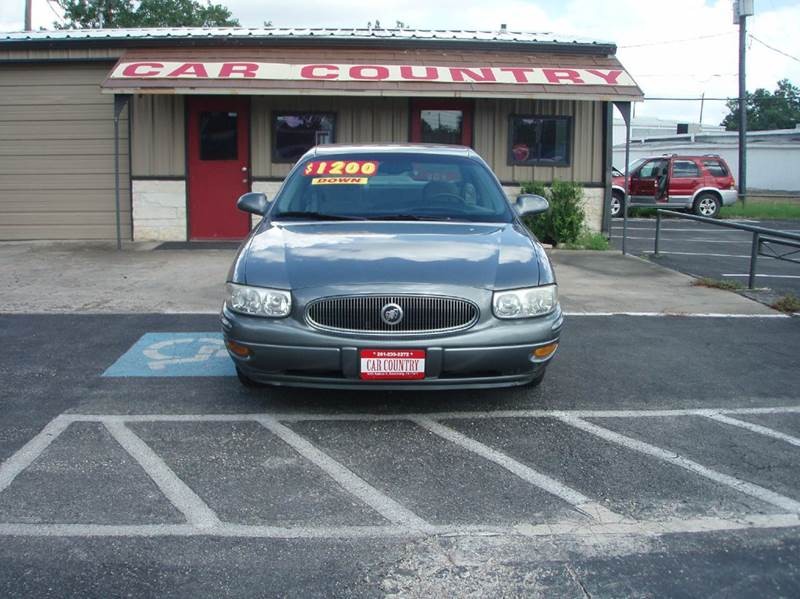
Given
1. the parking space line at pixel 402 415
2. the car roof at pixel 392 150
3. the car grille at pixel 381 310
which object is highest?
the car roof at pixel 392 150

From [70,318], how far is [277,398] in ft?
11.6

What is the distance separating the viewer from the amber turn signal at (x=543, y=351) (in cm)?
495

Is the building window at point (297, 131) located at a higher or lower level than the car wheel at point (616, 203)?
higher

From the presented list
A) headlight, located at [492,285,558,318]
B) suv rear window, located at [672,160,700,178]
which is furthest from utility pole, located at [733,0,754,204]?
headlight, located at [492,285,558,318]

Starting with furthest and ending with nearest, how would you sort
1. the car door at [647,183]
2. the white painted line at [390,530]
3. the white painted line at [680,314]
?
the car door at [647,183] < the white painted line at [680,314] < the white painted line at [390,530]

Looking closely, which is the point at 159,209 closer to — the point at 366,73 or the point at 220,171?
the point at 220,171

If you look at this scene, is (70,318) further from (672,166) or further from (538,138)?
(672,166)

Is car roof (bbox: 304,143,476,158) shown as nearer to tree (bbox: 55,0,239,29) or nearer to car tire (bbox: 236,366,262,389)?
car tire (bbox: 236,366,262,389)

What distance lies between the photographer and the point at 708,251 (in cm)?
1557

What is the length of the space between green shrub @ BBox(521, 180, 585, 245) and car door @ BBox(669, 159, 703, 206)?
10.7m

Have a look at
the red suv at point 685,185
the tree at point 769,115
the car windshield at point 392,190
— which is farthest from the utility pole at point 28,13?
the tree at point 769,115

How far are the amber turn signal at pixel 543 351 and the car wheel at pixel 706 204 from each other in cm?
2061

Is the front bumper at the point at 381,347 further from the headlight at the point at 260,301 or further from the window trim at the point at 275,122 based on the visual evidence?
the window trim at the point at 275,122

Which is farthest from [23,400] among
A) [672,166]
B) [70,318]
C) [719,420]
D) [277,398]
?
[672,166]
